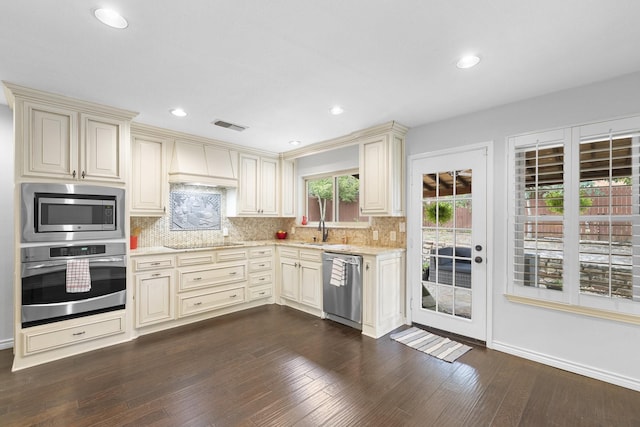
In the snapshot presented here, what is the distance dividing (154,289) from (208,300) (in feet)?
2.31

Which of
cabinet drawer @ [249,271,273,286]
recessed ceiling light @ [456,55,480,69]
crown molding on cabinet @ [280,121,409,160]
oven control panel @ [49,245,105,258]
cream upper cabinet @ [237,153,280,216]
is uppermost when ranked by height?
recessed ceiling light @ [456,55,480,69]

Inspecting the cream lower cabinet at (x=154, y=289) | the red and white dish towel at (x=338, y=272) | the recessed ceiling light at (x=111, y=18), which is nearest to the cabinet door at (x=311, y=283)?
the red and white dish towel at (x=338, y=272)

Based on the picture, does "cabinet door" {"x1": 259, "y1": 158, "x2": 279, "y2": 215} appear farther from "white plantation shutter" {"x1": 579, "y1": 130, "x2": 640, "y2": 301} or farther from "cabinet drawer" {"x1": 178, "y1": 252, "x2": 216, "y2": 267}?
"white plantation shutter" {"x1": 579, "y1": 130, "x2": 640, "y2": 301}

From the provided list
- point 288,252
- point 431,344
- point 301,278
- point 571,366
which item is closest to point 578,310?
point 571,366

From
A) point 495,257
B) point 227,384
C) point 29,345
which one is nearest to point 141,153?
point 29,345

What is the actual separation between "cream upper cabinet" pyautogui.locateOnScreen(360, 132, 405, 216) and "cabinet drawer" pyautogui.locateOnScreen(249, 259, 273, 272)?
5.76 ft

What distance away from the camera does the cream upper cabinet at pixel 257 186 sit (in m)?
4.75

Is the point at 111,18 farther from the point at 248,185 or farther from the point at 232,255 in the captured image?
the point at 248,185

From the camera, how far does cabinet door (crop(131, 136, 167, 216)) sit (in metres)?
3.64

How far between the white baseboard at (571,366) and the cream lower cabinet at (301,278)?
7.02 feet

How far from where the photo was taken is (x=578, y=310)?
102 inches

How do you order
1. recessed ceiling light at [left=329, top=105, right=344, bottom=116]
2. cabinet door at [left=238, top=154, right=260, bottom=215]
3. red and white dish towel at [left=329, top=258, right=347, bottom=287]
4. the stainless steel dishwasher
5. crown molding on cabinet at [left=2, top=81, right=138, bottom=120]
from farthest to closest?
cabinet door at [left=238, top=154, right=260, bottom=215]
red and white dish towel at [left=329, top=258, right=347, bottom=287]
the stainless steel dishwasher
recessed ceiling light at [left=329, top=105, right=344, bottom=116]
crown molding on cabinet at [left=2, top=81, right=138, bottom=120]

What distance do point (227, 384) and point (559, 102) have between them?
12.6ft

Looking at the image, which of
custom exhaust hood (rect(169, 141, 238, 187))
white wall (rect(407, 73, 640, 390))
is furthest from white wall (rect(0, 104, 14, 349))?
white wall (rect(407, 73, 640, 390))
